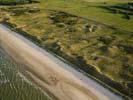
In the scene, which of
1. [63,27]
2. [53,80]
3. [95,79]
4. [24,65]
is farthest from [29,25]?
[95,79]

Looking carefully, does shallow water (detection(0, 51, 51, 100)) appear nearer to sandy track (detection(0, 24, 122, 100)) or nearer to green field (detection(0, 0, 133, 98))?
sandy track (detection(0, 24, 122, 100))

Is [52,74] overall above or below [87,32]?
below

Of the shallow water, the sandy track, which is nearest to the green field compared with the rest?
the sandy track

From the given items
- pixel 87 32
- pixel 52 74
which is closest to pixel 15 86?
pixel 52 74

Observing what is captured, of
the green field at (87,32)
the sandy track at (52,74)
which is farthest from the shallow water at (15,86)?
the green field at (87,32)

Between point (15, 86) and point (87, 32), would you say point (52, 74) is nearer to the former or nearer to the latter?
point (15, 86)
